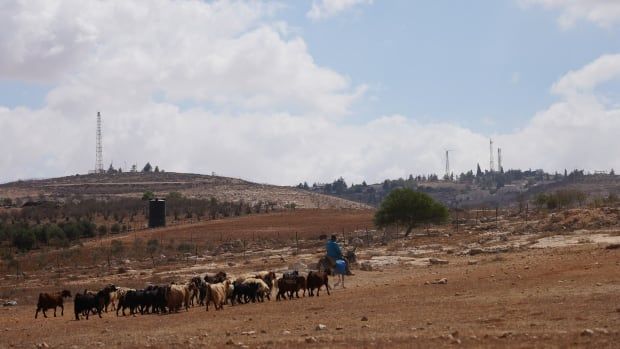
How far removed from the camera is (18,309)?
30.9 m

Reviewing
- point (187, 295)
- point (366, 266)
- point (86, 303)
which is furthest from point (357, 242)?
point (86, 303)

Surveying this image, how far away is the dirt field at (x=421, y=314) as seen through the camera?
1485 centimetres

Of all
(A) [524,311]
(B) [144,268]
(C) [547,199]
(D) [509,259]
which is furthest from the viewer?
(C) [547,199]

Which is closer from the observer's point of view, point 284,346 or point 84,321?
point 284,346

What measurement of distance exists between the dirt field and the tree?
80.3 feet

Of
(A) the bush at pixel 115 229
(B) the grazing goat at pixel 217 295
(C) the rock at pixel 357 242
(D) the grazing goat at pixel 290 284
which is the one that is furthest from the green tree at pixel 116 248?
(B) the grazing goat at pixel 217 295

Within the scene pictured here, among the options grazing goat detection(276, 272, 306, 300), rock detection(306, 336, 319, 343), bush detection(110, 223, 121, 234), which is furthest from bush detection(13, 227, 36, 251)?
rock detection(306, 336, 319, 343)

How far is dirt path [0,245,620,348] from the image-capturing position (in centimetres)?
1469

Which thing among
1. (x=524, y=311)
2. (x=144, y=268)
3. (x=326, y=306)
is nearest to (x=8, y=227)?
(x=144, y=268)

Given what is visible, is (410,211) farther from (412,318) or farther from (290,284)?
(412,318)

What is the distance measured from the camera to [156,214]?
84812 mm

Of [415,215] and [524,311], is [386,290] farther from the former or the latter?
[415,215]

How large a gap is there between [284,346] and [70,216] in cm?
8773

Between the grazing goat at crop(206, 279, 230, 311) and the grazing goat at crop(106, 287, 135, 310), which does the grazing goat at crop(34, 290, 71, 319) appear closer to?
the grazing goat at crop(106, 287, 135, 310)
